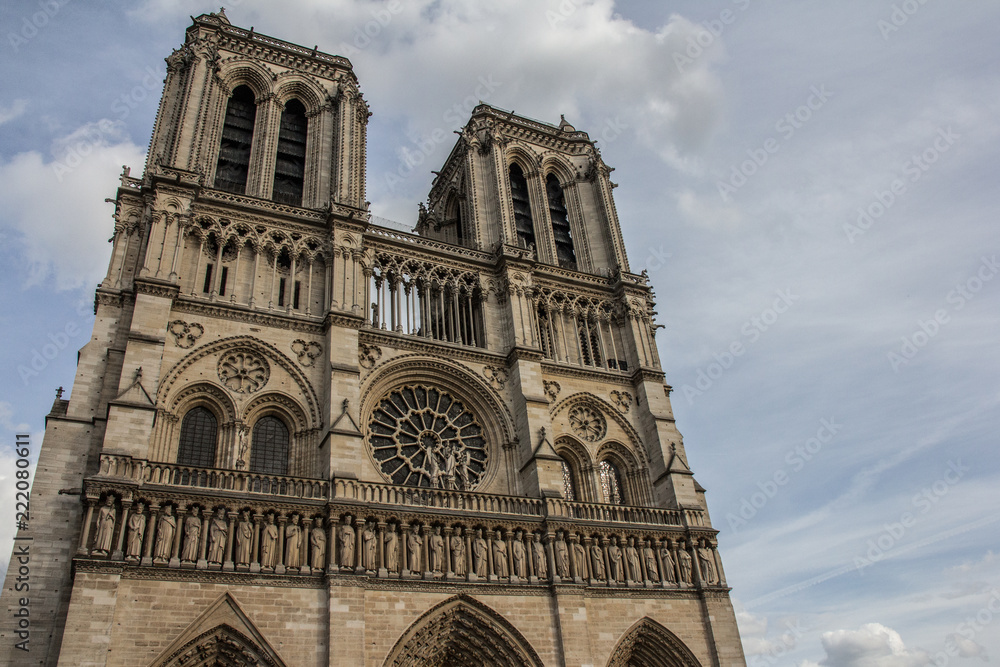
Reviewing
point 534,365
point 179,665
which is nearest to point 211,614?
point 179,665

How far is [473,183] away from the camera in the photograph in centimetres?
2862

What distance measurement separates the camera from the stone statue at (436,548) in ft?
60.4

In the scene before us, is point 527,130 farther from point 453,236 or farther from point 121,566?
point 121,566

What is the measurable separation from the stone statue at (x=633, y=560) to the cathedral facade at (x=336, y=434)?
0.06 meters

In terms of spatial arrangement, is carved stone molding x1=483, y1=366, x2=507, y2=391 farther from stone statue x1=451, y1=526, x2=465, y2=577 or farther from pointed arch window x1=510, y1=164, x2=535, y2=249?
pointed arch window x1=510, y1=164, x2=535, y2=249

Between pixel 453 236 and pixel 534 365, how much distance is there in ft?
31.6

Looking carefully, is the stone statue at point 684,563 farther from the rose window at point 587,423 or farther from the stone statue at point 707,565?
the rose window at point 587,423

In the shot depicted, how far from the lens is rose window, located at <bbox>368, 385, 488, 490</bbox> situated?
2138 centimetres

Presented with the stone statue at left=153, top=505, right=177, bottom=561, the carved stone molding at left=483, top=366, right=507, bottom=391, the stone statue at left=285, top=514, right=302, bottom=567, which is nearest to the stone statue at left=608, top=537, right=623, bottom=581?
the carved stone molding at left=483, top=366, right=507, bottom=391

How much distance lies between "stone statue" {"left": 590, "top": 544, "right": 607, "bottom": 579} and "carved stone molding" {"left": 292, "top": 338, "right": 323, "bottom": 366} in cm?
924

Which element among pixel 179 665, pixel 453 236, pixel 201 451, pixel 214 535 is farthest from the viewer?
pixel 453 236

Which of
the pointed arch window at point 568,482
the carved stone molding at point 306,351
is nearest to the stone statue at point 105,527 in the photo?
the carved stone molding at point 306,351

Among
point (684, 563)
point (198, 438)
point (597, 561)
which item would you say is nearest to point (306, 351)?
point (198, 438)

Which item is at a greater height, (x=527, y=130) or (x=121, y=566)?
(x=527, y=130)
